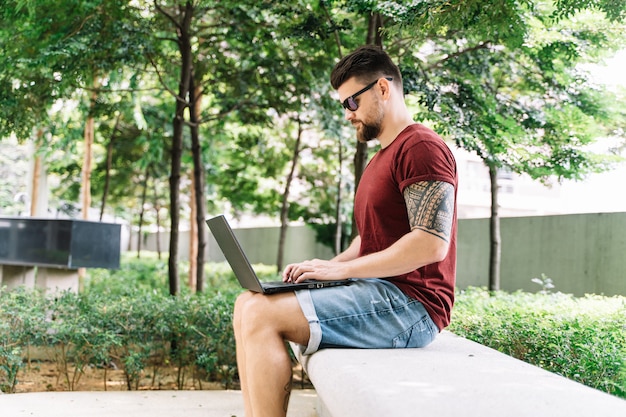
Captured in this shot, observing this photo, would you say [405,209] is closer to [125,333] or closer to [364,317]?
[364,317]

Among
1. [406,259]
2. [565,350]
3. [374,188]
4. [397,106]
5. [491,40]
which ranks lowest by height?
[565,350]

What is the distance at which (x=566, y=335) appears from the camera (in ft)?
12.6

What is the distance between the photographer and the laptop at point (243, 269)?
9.54ft

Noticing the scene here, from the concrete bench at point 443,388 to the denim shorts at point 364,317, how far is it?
0.11 metres

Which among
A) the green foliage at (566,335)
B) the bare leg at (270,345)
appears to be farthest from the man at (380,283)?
the green foliage at (566,335)

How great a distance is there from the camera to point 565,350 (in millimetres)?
3697

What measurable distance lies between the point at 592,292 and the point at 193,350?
3.52m

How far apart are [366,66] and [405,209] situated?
0.73 metres

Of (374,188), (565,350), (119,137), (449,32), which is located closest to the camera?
(374,188)

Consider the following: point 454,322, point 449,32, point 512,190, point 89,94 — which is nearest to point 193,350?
point 454,322

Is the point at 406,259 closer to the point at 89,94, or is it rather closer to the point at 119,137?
the point at 89,94

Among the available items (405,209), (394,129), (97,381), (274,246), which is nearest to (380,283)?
(405,209)

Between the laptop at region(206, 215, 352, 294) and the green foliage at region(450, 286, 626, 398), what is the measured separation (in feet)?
4.60

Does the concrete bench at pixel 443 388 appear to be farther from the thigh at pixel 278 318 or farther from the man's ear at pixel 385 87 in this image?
the man's ear at pixel 385 87
